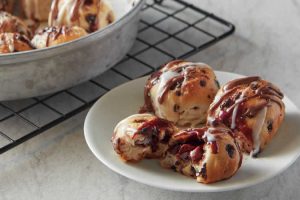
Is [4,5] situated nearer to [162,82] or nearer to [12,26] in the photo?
[12,26]

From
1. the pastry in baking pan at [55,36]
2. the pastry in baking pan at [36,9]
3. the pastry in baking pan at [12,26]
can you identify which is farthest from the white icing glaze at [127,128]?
the pastry in baking pan at [36,9]

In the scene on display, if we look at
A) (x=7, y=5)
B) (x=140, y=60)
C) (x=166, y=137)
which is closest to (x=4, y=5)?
(x=7, y=5)

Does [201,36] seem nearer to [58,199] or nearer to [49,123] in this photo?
[49,123]

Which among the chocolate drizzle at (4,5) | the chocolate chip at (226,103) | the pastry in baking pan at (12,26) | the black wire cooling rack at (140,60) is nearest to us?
the chocolate chip at (226,103)

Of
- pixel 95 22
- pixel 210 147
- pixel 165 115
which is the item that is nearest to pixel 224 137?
pixel 210 147

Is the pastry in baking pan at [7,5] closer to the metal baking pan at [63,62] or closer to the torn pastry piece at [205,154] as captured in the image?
the metal baking pan at [63,62]

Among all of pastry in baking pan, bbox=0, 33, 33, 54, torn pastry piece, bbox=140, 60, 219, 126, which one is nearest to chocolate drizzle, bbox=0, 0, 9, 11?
pastry in baking pan, bbox=0, 33, 33, 54

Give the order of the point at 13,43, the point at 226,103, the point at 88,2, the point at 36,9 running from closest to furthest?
the point at 226,103, the point at 13,43, the point at 88,2, the point at 36,9
